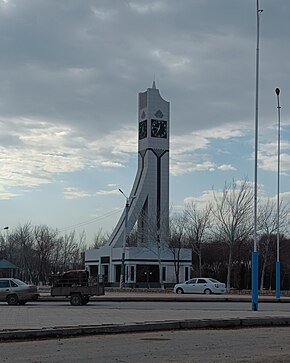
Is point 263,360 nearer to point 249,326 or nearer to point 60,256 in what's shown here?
point 249,326

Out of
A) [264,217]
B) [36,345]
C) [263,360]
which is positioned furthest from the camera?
[264,217]

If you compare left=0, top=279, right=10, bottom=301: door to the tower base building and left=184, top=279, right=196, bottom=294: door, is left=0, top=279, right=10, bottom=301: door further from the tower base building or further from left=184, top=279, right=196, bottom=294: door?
the tower base building

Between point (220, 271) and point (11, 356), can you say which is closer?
point (11, 356)

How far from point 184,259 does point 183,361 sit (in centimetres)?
6735

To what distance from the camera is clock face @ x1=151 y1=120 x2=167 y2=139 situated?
8550cm

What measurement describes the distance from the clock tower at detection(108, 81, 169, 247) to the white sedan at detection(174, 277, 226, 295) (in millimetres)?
31296

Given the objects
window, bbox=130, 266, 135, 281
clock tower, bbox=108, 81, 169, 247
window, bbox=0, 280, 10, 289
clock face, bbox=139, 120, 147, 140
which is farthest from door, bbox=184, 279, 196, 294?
clock face, bbox=139, 120, 147, 140

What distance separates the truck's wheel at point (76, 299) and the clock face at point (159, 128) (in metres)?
53.3

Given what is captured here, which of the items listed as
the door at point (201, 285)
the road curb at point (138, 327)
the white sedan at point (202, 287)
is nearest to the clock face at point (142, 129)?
the white sedan at point (202, 287)

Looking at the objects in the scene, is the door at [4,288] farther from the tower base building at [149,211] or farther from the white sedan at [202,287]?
the tower base building at [149,211]

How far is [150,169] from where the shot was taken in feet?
282

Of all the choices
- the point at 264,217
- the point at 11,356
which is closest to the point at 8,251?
the point at 264,217

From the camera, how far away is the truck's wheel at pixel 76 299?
33562mm

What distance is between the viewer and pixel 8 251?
111938 mm
